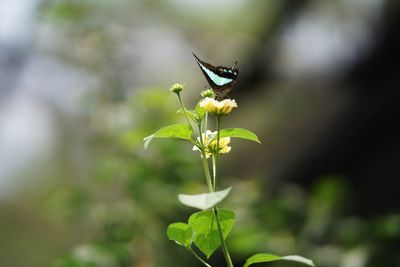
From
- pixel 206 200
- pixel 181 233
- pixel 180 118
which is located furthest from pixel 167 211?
pixel 206 200

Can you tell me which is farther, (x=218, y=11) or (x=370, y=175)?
(x=218, y=11)

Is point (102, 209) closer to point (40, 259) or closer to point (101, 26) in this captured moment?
point (101, 26)

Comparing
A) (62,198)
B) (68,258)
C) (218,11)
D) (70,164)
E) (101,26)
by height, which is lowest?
(68,258)

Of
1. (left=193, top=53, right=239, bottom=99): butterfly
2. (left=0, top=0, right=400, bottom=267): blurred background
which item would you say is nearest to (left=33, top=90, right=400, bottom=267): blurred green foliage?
(left=0, top=0, right=400, bottom=267): blurred background

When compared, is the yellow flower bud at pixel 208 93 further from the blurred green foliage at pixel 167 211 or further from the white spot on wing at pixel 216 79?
the blurred green foliage at pixel 167 211

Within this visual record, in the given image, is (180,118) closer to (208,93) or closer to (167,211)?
(167,211)

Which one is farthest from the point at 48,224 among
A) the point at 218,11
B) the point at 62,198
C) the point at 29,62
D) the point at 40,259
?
the point at 62,198

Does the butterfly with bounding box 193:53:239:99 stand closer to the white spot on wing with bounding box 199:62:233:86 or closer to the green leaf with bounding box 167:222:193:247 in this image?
the white spot on wing with bounding box 199:62:233:86
